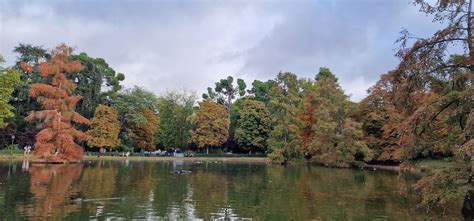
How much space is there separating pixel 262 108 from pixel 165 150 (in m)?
19.3

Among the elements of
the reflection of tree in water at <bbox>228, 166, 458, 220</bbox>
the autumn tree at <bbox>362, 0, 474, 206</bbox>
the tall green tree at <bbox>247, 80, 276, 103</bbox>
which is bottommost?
the reflection of tree in water at <bbox>228, 166, 458, 220</bbox>

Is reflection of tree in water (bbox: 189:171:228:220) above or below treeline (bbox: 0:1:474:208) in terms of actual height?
below

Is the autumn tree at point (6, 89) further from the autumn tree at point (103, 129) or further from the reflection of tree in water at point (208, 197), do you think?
the reflection of tree in water at point (208, 197)

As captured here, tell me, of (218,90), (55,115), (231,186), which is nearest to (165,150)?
(218,90)

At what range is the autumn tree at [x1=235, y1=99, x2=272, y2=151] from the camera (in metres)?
67.1

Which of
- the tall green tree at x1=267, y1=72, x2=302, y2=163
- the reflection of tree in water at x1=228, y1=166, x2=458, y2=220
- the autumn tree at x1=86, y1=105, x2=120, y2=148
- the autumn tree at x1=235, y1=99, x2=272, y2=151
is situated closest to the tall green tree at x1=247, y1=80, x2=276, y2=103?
the autumn tree at x1=235, y1=99, x2=272, y2=151

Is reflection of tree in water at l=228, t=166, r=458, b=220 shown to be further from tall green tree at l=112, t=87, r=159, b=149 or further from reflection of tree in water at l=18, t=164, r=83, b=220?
tall green tree at l=112, t=87, r=159, b=149

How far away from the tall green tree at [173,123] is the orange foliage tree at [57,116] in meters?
26.5

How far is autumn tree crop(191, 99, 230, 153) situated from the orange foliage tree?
24.7 meters

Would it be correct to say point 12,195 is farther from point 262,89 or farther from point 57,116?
point 262,89

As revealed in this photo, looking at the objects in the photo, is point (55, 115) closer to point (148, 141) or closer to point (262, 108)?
point (148, 141)

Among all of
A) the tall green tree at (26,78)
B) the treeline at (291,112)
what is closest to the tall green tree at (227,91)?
the treeline at (291,112)

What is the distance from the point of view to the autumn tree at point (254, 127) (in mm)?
67062

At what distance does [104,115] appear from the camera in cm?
5697
